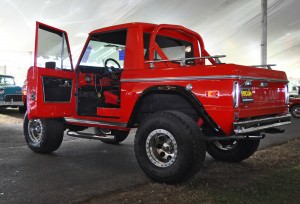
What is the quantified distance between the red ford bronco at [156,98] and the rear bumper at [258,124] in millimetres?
12

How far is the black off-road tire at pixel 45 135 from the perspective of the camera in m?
5.48

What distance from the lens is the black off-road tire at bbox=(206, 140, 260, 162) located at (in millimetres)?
4984

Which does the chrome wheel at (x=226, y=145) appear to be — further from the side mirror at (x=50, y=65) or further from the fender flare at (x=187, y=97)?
the side mirror at (x=50, y=65)

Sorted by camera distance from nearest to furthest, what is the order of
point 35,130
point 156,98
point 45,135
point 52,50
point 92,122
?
point 156,98 → point 92,122 → point 45,135 → point 52,50 → point 35,130

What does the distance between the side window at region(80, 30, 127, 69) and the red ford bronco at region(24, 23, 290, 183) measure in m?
0.02

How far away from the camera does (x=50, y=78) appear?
17.4 feet

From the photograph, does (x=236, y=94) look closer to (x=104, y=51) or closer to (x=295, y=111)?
(x=104, y=51)

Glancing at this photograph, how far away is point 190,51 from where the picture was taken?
5746mm

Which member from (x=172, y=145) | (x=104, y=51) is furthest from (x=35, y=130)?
(x=172, y=145)

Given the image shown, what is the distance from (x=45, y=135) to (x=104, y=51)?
67.0 inches

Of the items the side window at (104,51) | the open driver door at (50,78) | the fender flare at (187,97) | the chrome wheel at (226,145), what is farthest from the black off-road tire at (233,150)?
the open driver door at (50,78)

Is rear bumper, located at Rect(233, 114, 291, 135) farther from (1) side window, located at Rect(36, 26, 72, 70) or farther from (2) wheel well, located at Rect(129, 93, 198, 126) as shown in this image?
(1) side window, located at Rect(36, 26, 72, 70)

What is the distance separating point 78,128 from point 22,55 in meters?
9.09

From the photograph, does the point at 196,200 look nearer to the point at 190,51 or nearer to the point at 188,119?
the point at 188,119
